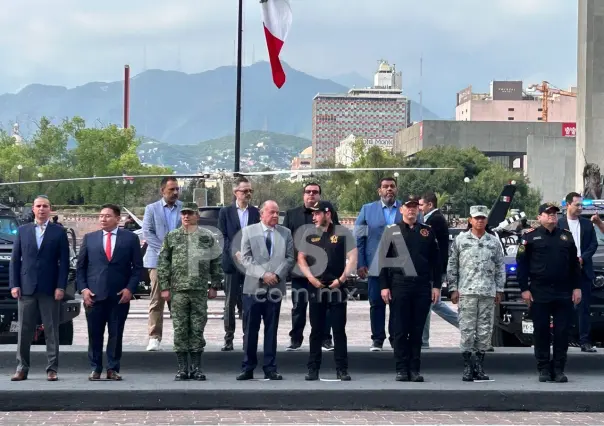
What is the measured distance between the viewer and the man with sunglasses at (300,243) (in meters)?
12.0

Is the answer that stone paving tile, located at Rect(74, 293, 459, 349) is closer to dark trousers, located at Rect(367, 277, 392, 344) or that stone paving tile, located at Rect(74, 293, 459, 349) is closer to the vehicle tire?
the vehicle tire

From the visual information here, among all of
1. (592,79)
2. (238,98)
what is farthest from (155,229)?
(592,79)

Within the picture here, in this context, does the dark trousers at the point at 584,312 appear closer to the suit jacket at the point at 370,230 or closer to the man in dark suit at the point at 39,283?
the suit jacket at the point at 370,230

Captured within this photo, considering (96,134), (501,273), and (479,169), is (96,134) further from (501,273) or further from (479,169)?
(501,273)

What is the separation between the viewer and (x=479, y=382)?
38.4ft

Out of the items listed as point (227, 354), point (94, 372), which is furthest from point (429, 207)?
point (94, 372)

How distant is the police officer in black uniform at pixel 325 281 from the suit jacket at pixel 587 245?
3.38m

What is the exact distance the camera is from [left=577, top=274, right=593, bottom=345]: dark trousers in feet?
43.9

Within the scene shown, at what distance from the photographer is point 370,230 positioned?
13164mm

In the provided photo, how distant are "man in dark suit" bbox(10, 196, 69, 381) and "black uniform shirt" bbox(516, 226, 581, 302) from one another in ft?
16.3

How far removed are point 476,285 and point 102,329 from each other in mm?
3976

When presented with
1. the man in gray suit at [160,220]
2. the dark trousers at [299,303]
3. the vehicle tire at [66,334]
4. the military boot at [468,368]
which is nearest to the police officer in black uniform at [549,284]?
the military boot at [468,368]

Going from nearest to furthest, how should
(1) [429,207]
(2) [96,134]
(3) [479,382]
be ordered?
1. (3) [479,382]
2. (1) [429,207]
3. (2) [96,134]

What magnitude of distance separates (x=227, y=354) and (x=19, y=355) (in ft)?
7.28
